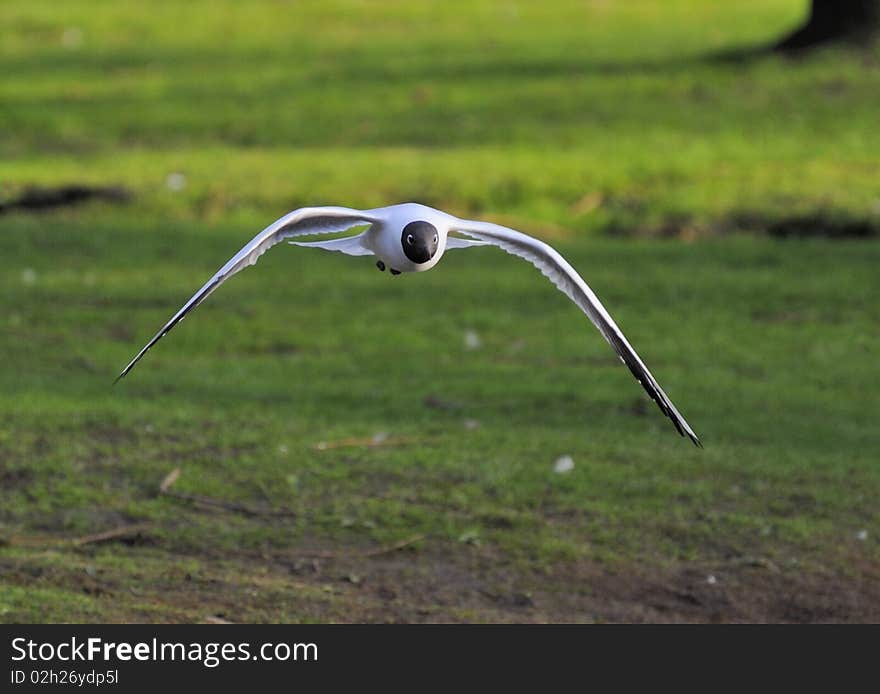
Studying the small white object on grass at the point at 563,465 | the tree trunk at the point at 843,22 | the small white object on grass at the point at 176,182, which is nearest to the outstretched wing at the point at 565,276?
the small white object on grass at the point at 563,465

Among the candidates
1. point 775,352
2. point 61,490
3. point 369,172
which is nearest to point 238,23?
point 369,172

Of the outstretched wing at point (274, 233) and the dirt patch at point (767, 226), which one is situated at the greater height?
the dirt patch at point (767, 226)

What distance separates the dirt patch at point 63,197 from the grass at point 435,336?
13 centimetres

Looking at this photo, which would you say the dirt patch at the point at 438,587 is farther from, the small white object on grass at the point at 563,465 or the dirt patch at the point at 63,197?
the dirt patch at the point at 63,197

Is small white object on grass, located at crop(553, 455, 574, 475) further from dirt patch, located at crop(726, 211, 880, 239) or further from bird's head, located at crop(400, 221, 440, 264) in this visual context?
dirt patch, located at crop(726, 211, 880, 239)

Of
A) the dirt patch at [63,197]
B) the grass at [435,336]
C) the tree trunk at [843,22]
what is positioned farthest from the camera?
the tree trunk at [843,22]

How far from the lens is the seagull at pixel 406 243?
199 inches

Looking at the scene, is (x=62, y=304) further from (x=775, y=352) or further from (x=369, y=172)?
(x=775, y=352)

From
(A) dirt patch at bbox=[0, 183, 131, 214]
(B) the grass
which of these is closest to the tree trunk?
(B) the grass

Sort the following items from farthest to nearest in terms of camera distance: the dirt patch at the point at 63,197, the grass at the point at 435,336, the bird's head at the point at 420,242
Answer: the dirt patch at the point at 63,197
the grass at the point at 435,336
the bird's head at the point at 420,242

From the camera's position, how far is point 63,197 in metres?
13.5

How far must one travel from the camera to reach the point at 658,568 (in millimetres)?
7207

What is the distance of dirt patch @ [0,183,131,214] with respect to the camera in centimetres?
1341

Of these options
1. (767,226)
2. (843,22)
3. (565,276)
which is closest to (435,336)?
(767,226)
